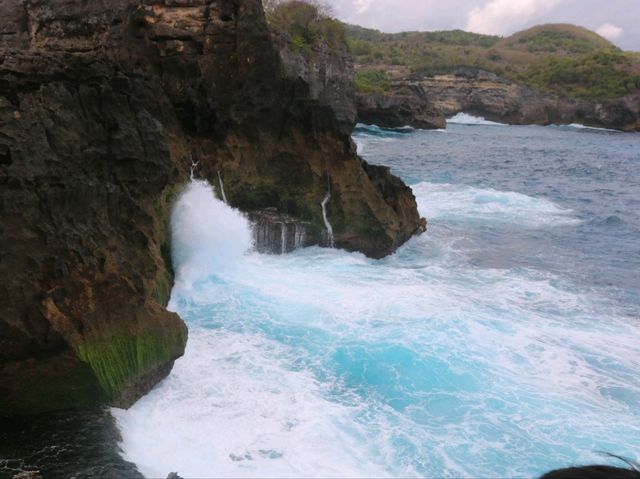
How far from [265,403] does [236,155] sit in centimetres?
812

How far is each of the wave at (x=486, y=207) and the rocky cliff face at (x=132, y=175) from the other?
5.50 metres

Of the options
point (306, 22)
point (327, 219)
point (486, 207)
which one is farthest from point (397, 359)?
point (306, 22)

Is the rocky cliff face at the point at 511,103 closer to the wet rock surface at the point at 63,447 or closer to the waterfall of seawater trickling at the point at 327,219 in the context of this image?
the waterfall of seawater trickling at the point at 327,219

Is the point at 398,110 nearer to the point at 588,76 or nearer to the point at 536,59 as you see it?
the point at 588,76

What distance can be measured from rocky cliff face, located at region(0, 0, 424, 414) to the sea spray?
0.34m

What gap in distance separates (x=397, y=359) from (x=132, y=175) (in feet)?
15.7

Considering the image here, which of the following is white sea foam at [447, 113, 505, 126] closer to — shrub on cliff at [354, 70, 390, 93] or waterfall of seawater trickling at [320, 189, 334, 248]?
shrub on cliff at [354, 70, 390, 93]

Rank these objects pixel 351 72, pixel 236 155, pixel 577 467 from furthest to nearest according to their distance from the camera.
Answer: pixel 351 72 → pixel 236 155 → pixel 577 467

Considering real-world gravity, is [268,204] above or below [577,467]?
above

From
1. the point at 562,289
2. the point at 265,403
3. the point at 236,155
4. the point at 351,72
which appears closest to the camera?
the point at 265,403

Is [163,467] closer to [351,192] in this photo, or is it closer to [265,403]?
[265,403]

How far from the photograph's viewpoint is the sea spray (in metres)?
12.0

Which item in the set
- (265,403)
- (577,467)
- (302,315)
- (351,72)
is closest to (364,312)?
(302,315)

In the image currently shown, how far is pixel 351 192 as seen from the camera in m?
15.2
